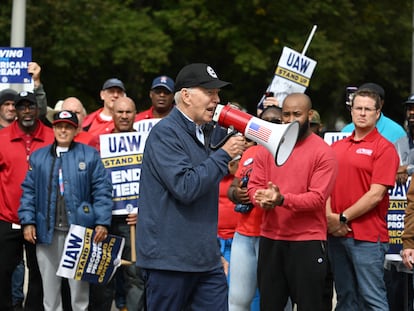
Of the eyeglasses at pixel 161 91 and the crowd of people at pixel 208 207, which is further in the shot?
the eyeglasses at pixel 161 91

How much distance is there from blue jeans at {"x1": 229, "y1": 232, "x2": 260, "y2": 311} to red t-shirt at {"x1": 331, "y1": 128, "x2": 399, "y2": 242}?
0.79m

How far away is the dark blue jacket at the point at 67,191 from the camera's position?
30.2ft

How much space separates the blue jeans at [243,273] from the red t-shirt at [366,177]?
794mm

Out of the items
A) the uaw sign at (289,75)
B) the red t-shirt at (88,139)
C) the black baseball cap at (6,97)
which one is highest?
the uaw sign at (289,75)

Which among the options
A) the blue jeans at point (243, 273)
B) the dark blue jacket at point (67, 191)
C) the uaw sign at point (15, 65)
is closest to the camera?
the blue jeans at point (243, 273)

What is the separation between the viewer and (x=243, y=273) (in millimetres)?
Answer: 8492

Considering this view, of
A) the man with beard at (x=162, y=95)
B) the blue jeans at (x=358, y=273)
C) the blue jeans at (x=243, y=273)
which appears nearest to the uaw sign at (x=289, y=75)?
the man with beard at (x=162, y=95)

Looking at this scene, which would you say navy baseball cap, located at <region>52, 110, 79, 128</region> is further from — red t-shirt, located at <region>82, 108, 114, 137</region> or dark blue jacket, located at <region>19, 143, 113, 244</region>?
red t-shirt, located at <region>82, 108, 114, 137</region>

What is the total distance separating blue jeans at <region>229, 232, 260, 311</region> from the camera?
8492 millimetres

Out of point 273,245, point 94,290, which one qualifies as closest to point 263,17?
point 94,290

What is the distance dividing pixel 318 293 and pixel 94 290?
2839 mm

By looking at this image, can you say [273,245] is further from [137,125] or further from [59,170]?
[137,125]

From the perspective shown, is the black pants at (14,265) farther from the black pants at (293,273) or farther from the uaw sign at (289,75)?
the uaw sign at (289,75)

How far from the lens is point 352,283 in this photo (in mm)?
8383
